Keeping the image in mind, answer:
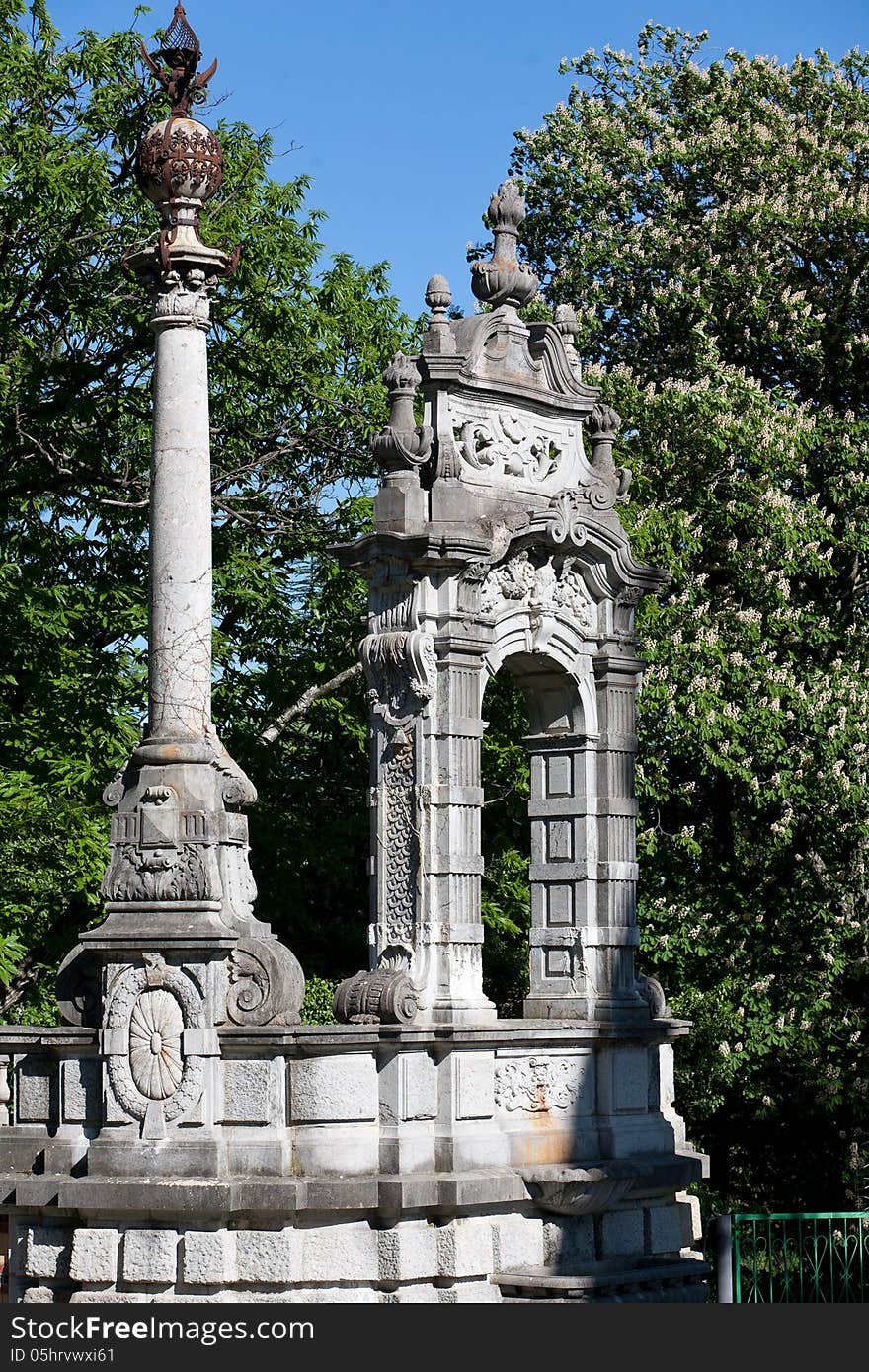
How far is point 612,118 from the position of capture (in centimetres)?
2525

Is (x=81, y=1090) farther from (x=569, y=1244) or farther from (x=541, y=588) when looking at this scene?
(x=541, y=588)

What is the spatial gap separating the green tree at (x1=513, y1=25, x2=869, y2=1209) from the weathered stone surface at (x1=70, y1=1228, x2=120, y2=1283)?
9384 millimetres

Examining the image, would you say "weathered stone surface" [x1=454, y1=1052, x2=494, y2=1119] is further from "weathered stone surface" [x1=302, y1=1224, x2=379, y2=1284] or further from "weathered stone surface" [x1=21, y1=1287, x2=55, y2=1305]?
"weathered stone surface" [x1=21, y1=1287, x2=55, y2=1305]

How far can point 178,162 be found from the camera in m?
13.8

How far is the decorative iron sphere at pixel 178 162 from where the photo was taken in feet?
45.1

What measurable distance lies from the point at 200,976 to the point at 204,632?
2057mm

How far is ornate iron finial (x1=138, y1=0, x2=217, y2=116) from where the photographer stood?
13781 millimetres

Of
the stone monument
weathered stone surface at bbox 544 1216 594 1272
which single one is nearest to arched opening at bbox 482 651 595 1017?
the stone monument

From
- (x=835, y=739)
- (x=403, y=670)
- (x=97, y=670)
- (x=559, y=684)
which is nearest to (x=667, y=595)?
(x=835, y=739)

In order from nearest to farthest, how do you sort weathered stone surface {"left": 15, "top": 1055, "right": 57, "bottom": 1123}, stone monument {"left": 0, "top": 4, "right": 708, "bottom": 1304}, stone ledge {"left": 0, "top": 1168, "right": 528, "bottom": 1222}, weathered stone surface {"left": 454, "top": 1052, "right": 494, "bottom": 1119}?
stone ledge {"left": 0, "top": 1168, "right": 528, "bottom": 1222}, stone monument {"left": 0, "top": 4, "right": 708, "bottom": 1304}, weathered stone surface {"left": 15, "top": 1055, "right": 57, "bottom": 1123}, weathered stone surface {"left": 454, "top": 1052, "right": 494, "bottom": 1119}

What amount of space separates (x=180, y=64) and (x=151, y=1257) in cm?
707

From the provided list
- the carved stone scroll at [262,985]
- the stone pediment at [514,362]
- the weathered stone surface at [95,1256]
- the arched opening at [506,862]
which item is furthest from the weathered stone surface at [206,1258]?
the arched opening at [506,862]

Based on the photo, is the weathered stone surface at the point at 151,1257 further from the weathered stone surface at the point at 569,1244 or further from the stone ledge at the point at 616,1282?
the weathered stone surface at the point at 569,1244

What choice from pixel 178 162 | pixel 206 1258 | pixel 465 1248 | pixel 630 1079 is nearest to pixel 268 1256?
pixel 206 1258
